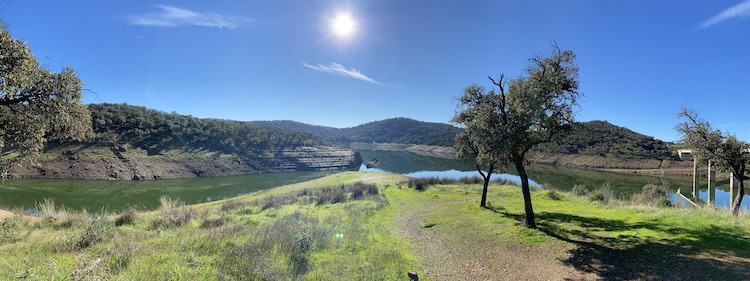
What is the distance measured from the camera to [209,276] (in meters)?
6.46

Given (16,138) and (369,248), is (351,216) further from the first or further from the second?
(16,138)

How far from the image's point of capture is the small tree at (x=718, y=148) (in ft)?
50.2

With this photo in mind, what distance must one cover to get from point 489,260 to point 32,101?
1469cm

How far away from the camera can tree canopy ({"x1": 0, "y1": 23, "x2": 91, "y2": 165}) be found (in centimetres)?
839

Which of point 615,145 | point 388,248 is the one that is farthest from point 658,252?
point 615,145

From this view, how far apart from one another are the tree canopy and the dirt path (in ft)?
39.6

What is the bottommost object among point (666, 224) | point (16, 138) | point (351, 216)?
point (351, 216)

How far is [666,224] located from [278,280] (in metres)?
14.0

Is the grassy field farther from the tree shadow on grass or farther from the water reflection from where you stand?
the water reflection

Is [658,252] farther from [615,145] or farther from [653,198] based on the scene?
[615,145]

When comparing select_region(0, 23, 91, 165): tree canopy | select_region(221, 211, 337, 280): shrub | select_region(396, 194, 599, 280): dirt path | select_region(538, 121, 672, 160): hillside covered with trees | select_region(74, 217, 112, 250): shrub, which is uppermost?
select_region(538, 121, 672, 160): hillside covered with trees

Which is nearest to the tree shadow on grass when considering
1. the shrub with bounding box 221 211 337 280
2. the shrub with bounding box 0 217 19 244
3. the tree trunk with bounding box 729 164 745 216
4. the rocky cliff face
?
A: the tree trunk with bounding box 729 164 745 216

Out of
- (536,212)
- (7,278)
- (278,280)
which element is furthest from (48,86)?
(536,212)

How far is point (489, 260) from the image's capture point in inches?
415
